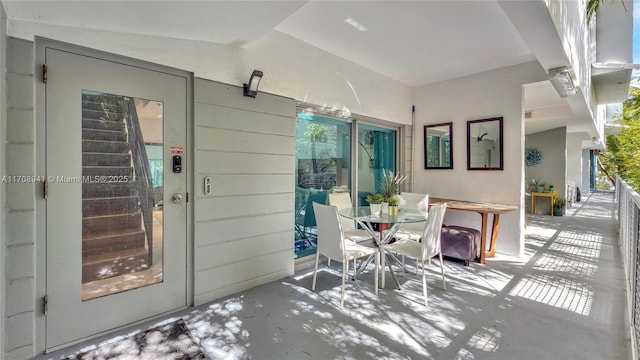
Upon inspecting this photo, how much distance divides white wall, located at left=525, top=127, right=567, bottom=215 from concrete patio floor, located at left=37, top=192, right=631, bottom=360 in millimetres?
5180

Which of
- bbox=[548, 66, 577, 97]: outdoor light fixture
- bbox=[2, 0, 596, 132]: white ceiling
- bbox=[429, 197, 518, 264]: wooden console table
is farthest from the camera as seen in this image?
bbox=[429, 197, 518, 264]: wooden console table

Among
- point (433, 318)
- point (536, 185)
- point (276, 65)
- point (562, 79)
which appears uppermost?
point (276, 65)

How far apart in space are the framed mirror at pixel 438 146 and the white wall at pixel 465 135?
74mm

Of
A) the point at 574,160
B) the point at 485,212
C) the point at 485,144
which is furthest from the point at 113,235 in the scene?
the point at 574,160

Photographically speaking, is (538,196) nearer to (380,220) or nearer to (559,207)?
(559,207)

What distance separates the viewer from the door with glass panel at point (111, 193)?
202cm

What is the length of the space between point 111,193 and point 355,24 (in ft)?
9.17

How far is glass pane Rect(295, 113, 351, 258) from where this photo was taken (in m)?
3.67

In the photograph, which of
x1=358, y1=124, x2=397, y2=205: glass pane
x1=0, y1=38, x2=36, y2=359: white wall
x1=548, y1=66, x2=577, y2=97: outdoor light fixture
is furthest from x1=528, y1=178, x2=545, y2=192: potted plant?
x1=0, y1=38, x2=36, y2=359: white wall

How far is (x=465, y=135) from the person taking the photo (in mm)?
4562

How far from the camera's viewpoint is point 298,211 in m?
3.66

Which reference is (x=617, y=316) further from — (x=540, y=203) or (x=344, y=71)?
(x=540, y=203)

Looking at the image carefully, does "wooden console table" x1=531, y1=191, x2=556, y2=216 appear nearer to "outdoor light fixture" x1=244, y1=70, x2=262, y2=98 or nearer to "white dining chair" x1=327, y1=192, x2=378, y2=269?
"white dining chair" x1=327, y1=192, x2=378, y2=269

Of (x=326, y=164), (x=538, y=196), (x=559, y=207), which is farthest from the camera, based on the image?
(x=538, y=196)
